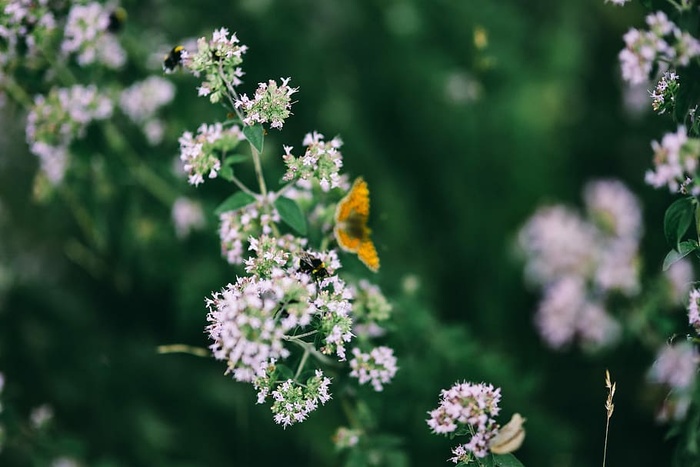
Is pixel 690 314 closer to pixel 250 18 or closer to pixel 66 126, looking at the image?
pixel 66 126

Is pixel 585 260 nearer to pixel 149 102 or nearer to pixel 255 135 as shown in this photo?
pixel 149 102

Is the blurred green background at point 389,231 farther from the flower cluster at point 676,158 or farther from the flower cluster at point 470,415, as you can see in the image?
the flower cluster at point 676,158

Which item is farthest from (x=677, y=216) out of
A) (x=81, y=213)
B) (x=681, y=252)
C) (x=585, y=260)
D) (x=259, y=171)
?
(x=81, y=213)

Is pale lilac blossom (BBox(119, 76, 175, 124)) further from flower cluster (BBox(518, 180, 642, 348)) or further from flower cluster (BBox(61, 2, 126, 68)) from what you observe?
flower cluster (BBox(518, 180, 642, 348))

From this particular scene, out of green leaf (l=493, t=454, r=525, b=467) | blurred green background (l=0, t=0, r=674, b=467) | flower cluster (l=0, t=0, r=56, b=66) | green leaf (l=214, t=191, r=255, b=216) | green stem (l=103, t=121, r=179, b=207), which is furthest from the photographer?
blurred green background (l=0, t=0, r=674, b=467)

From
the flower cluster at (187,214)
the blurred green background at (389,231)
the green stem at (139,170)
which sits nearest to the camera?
the green stem at (139,170)

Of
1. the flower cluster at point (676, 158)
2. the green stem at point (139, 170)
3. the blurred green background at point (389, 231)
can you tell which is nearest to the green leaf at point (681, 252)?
the flower cluster at point (676, 158)

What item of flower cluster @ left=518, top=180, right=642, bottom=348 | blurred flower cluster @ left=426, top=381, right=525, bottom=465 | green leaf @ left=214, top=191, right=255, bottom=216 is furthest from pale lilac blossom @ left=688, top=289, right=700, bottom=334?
flower cluster @ left=518, top=180, right=642, bottom=348
